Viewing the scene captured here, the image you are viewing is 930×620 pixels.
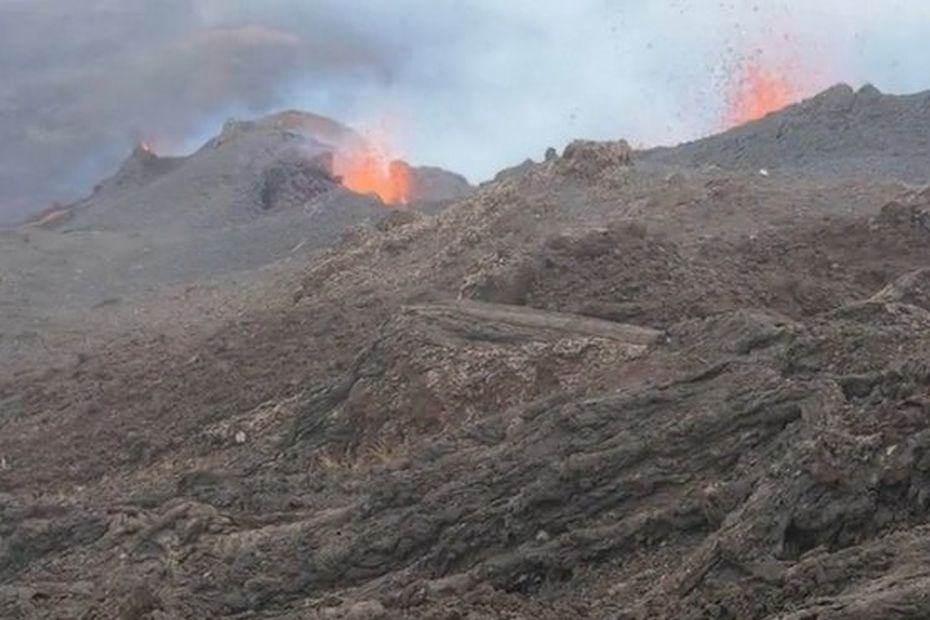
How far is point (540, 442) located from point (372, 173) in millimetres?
39108

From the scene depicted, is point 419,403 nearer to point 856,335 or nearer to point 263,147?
point 856,335

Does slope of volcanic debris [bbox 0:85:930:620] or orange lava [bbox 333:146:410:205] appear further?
orange lava [bbox 333:146:410:205]

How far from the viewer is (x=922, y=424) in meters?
7.16

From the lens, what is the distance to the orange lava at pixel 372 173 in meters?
46.3

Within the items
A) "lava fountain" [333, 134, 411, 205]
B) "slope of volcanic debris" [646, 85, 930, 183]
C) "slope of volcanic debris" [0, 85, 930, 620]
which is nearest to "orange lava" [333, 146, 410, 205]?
"lava fountain" [333, 134, 411, 205]

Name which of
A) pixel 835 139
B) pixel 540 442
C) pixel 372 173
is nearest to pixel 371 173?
pixel 372 173

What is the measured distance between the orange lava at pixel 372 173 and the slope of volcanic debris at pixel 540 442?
25441mm

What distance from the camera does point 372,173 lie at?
47906mm

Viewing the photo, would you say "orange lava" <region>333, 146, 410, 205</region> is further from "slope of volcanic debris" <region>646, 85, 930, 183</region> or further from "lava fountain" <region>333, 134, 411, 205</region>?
"slope of volcanic debris" <region>646, 85, 930, 183</region>

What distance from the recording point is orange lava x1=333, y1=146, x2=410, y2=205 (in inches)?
1823

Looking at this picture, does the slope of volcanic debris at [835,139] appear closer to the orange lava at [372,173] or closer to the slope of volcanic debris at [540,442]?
the slope of volcanic debris at [540,442]

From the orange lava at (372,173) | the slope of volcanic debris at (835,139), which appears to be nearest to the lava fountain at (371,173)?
the orange lava at (372,173)

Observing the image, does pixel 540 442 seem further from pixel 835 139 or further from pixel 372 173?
pixel 372 173

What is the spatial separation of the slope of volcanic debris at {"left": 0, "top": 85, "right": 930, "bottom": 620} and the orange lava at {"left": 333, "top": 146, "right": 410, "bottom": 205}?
1002 inches
